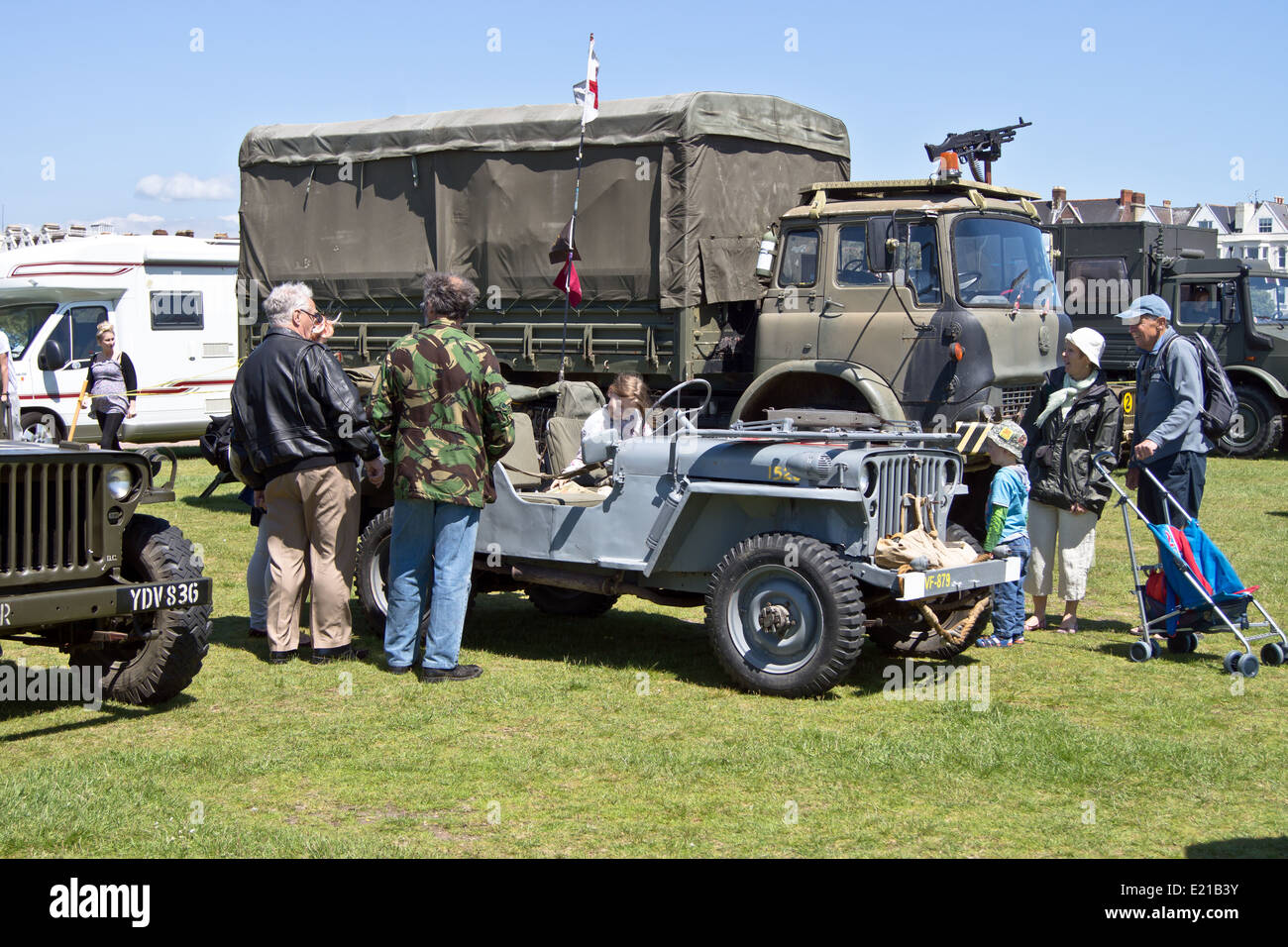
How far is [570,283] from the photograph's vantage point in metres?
11.0

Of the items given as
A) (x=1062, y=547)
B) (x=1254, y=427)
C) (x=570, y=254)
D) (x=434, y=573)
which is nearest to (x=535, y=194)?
(x=570, y=254)

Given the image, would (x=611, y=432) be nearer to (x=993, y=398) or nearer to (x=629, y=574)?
(x=629, y=574)

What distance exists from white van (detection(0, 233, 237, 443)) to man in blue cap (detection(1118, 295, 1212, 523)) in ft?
42.7

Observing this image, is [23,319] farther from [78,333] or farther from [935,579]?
[935,579]

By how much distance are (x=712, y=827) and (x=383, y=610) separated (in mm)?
3513

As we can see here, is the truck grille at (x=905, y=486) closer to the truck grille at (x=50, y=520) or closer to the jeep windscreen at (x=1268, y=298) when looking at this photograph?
the truck grille at (x=50, y=520)

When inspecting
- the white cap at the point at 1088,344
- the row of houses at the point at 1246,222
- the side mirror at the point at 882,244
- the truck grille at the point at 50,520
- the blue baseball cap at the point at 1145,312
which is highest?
the row of houses at the point at 1246,222

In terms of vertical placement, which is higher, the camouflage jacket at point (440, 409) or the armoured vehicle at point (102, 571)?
the camouflage jacket at point (440, 409)

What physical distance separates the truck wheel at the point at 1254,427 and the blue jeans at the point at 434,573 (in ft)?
47.0

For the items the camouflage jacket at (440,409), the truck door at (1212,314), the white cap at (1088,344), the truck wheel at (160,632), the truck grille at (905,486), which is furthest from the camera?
the truck door at (1212,314)

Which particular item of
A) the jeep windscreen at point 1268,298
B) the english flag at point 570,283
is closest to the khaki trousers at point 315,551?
the english flag at point 570,283

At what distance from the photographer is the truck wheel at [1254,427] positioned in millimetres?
17922

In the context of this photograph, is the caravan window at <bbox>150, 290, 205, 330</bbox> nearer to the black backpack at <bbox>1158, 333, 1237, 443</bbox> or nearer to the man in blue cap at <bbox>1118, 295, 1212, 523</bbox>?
the man in blue cap at <bbox>1118, 295, 1212, 523</bbox>
